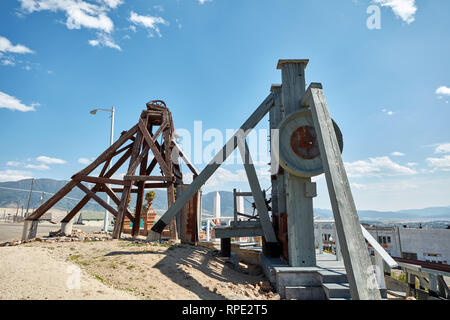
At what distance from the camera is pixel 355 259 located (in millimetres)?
3293

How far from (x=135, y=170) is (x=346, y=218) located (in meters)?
8.57

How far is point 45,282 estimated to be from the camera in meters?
3.81

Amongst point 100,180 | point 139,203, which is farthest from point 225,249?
point 100,180

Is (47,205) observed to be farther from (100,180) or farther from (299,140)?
(299,140)

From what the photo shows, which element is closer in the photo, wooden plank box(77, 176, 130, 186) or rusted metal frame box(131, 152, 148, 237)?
wooden plank box(77, 176, 130, 186)

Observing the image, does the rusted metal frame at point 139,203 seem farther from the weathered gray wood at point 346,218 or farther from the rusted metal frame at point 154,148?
the weathered gray wood at point 346,218

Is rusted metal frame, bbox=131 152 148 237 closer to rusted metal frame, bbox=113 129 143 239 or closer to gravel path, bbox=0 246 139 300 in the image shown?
rusted metal frame, bbox=113 129 143 239

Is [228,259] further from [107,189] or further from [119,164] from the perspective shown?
[119,164]

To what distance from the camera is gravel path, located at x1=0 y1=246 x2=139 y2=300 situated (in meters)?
→ 3.50

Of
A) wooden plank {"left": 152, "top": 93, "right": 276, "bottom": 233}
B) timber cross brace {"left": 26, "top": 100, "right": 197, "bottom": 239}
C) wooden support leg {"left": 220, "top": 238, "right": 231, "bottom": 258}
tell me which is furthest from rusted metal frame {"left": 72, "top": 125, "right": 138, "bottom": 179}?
wooden support leg {"left": 220, "top": 238, "right": 231, "bottom": 258}

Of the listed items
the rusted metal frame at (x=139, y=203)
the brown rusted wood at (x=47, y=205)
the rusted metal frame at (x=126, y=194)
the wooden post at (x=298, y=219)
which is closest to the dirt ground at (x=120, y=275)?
the wooden post at (x=298, y=219)

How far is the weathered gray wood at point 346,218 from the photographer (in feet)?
10.3

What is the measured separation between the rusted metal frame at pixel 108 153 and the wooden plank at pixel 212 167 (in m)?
4.61
